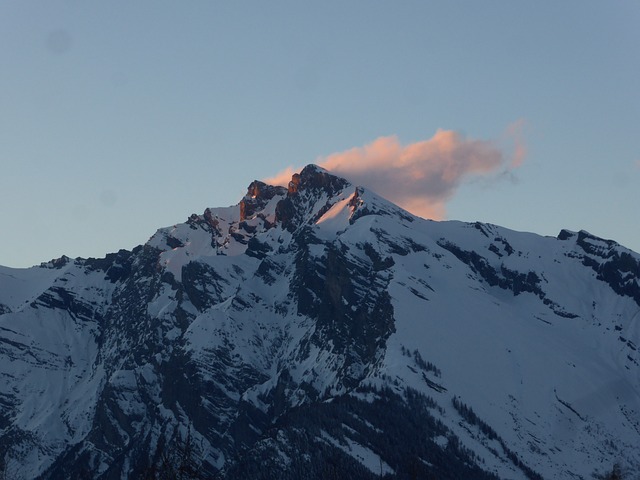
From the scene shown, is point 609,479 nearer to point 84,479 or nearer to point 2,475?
point 2,475

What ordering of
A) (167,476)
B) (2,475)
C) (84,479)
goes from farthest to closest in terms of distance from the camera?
(84,479) → (2,475) → (167,476)

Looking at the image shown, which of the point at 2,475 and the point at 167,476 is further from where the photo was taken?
the point at 2,475

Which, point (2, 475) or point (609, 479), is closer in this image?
point (609, 479)

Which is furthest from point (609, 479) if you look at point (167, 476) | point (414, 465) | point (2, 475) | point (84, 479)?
point (84, 479)

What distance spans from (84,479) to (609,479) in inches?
2315

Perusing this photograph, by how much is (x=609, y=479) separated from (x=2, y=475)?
4431 centimetres

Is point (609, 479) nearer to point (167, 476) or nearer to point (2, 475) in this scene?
point (167, 476)

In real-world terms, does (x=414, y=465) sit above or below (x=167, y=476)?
above

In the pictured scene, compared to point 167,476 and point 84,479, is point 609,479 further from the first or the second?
point 84,479

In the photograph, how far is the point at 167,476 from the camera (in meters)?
88.6

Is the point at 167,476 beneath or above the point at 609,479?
beneath

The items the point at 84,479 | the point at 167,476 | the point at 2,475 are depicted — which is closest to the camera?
the point at 167,476

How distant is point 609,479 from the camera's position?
9319cm

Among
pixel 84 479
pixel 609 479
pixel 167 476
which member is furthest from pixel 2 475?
pixel 609 479
